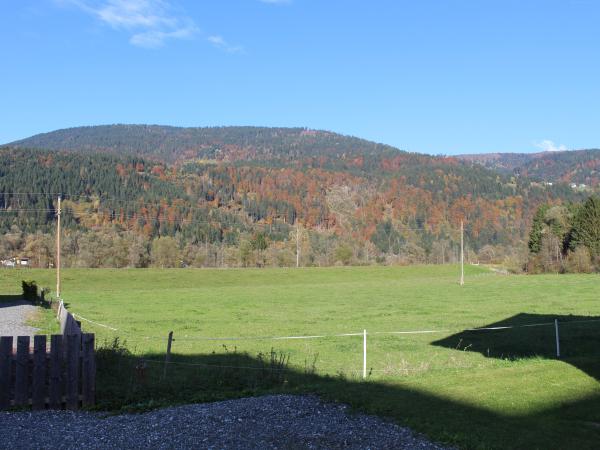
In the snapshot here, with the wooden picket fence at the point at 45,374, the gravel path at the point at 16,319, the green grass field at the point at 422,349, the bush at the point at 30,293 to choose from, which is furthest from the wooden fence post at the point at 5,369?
the bush at the point at 30,293

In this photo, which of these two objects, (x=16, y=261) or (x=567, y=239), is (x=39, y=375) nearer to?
(x=567, y=239)

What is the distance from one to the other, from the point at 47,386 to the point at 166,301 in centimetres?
3653

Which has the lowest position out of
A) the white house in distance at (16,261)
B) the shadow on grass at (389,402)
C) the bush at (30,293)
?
the white house in distance at (16,261)

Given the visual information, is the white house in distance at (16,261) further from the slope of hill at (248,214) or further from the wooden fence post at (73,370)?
the wooden fence post at (73,370)

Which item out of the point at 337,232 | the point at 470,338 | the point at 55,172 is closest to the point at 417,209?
the point at 337,232

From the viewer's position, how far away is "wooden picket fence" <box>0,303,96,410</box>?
8664 millimetres

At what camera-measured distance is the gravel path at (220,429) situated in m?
6.95

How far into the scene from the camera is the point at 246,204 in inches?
7490

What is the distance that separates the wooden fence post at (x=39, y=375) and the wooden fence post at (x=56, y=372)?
0.35ft

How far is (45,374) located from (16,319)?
18450mm

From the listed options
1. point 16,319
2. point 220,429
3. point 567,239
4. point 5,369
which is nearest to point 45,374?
point 5,369

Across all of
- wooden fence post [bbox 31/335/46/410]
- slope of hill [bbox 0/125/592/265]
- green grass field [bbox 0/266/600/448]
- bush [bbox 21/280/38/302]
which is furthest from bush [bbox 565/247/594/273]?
wooden fence post [bbox 31/335/46/410]

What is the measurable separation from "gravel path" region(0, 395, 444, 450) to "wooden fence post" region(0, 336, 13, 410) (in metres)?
0.41

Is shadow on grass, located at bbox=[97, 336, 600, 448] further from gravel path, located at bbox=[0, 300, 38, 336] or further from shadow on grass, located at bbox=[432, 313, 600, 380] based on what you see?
gravel path, located at bbox=[0, 300, 38, 336]
